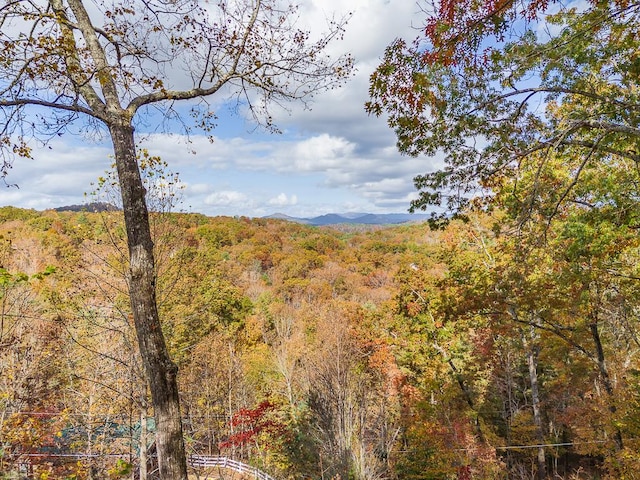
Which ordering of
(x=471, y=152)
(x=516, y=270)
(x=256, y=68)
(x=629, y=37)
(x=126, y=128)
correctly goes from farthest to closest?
(x=516, y=270) → (x=471, y=152) → (x=629, y=37) → (x=256, y=68) → (x=126, y=128)

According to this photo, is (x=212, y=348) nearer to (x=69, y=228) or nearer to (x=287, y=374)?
(x=287, y=374)

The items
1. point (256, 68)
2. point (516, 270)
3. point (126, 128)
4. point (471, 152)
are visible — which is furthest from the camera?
point (516, 270)

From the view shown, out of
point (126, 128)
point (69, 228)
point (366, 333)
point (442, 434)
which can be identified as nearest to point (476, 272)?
point (442, 434)

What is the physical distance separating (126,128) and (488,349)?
1697 cm

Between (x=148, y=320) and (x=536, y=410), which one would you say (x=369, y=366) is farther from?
(x=148, y=320)

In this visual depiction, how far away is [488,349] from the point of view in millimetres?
16297

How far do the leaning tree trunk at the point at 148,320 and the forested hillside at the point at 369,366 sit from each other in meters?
1.31

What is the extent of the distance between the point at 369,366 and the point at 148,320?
1507cm

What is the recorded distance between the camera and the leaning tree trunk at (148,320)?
2.96m

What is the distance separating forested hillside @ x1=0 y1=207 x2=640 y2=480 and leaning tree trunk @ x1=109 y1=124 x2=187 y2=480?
1.31 m

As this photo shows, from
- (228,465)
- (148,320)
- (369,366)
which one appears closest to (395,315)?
(369,366)

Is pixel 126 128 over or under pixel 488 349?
over

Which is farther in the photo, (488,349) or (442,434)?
(488,349)

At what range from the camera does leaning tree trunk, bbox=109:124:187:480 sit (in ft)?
9.70
